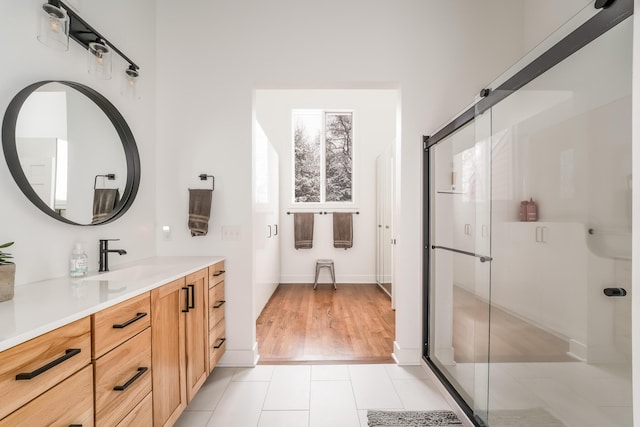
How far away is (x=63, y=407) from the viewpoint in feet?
2.95

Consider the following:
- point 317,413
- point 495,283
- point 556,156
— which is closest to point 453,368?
point 495,283

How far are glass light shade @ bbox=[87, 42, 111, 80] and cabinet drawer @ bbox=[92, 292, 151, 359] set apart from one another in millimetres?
1369

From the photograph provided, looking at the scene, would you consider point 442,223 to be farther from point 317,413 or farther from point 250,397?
point 250,397

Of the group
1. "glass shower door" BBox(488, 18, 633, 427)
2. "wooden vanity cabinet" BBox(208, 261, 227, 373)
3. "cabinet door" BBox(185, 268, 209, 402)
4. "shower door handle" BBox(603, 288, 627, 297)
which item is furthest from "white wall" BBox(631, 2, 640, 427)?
"wooden vanity cabinet" BBox(208, 261, 227, 373)

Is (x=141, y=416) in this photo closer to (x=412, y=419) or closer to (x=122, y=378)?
(x=122, y=378)

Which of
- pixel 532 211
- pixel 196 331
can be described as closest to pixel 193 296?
pixel 196 331

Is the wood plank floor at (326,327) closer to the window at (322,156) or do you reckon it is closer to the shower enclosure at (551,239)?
the shower enclosure at (551,239)

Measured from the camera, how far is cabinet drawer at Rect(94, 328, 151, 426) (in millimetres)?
1061

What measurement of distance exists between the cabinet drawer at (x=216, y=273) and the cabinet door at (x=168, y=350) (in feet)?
1.36

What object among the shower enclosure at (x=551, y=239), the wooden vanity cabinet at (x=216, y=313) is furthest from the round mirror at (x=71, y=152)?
the shower enclosure at (x=551, y=239)

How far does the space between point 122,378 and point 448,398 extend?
1.80 metres

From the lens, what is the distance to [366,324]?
3.30 metres

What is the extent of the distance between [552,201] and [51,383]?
1.84 metres

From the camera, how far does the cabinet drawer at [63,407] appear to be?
2.56 ft
